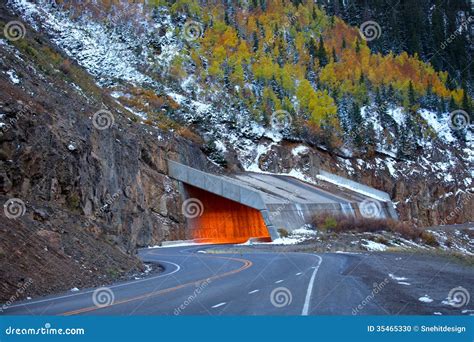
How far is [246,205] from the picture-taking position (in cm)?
4303

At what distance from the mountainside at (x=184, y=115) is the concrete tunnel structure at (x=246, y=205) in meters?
2.43

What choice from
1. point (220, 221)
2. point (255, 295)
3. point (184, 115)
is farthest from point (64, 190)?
point (184, 115)

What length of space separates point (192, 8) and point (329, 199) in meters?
44.4

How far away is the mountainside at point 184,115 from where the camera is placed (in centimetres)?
2280

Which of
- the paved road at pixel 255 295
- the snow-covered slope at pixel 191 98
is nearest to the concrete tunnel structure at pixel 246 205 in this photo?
the snow-covered slope at pixel 191 98

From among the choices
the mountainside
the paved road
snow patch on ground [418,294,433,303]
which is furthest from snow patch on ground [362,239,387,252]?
snow patch on ground [418,294,433,303]

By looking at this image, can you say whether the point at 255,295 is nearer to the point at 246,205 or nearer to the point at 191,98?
the point at 246,205

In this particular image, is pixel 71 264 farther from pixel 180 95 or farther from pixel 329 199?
pixel 180 95

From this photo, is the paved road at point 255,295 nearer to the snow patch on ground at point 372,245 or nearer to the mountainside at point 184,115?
the mountainside at point 184,115

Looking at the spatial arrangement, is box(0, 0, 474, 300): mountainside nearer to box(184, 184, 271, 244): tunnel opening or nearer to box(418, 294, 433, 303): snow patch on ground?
box(184, 184, 271, 244): tunnel opening

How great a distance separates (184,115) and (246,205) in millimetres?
21697

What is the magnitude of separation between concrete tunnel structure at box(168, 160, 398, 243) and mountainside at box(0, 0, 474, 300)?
243cm

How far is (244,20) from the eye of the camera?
91562 millimetres

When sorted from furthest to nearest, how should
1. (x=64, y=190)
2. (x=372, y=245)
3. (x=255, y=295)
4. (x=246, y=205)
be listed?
(x=246, y=205) → (x=372, y=245) → (x=64, y=190) → (x=255, y=295)
